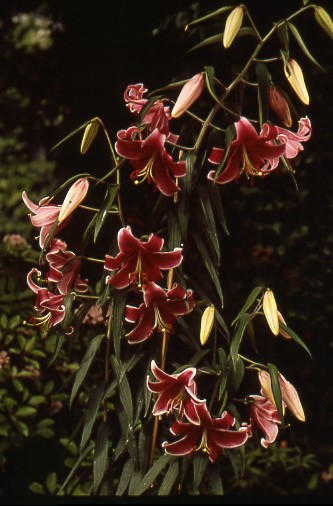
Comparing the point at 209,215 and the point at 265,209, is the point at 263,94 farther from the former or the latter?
the point at 265,209

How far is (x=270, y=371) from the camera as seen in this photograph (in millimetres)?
1329

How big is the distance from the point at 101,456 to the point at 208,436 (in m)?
0.24

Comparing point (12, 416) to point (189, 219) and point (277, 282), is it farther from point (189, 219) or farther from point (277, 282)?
point (277, 282)

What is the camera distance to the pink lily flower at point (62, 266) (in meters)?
1.45

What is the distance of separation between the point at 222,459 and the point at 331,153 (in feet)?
3.38

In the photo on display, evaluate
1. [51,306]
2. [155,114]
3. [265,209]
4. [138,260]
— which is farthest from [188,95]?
[265,209]

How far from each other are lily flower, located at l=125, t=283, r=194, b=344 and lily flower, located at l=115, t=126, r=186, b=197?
0.50 feet

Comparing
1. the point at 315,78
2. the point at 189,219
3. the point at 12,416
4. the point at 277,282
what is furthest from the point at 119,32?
the point at 189,219

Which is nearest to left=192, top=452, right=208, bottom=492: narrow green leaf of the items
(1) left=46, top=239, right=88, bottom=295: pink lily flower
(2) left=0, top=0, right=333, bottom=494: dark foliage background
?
(1) left=46, top=239, right=88, bottom=295: pink lily flower

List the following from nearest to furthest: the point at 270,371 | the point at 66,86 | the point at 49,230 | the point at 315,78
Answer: the point at 270,371
the point at 49,230
the point at 315,78
the point at 66,86

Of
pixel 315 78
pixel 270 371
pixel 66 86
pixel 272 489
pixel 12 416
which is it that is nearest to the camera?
pixel 270 371

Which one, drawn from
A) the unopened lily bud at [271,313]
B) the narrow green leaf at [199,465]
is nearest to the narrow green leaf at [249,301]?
the unopened lily bud at [271,313]

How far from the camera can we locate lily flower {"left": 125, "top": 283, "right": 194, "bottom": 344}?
135cm

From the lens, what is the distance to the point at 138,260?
1.33 metres
